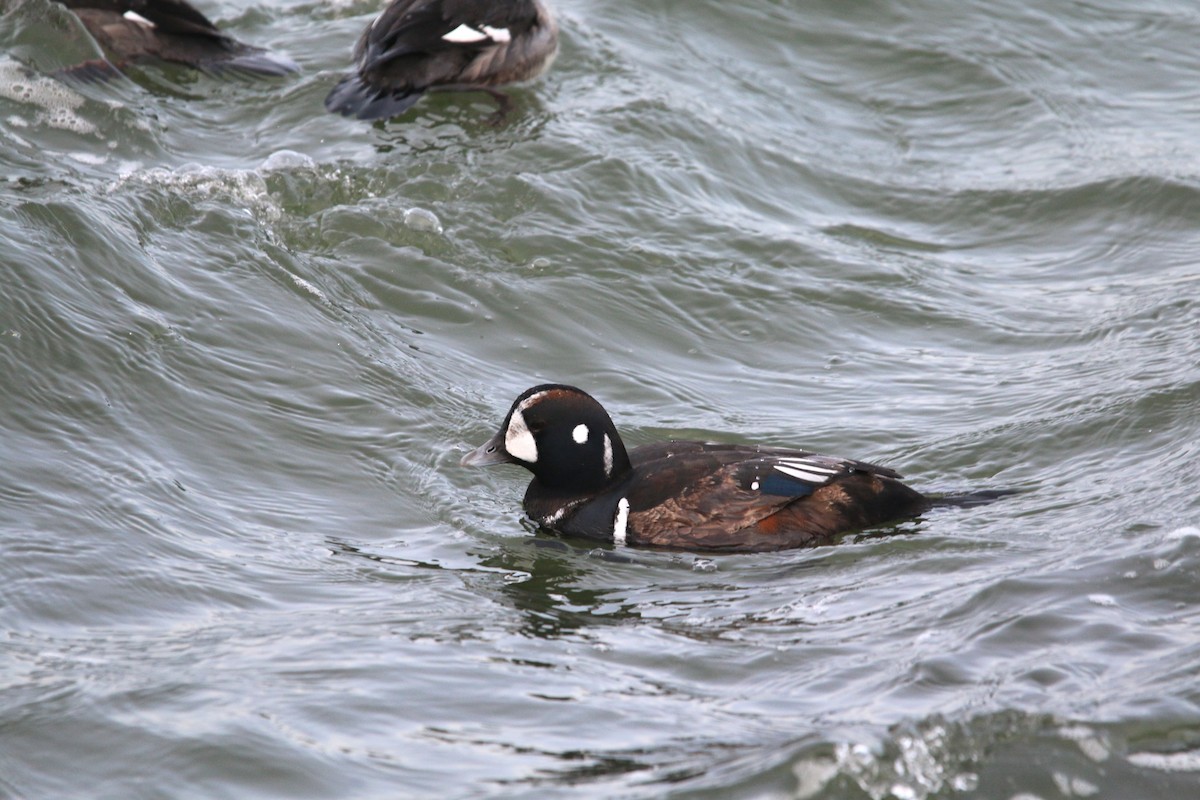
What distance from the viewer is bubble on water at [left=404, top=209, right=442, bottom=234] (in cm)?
948

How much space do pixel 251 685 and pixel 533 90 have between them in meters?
7.35

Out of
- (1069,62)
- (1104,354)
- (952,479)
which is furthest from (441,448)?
(1069,62)

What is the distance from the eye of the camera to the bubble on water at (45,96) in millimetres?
10016

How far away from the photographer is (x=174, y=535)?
6.23 m

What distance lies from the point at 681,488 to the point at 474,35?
5.44 metres

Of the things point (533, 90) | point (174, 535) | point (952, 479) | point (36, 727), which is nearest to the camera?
point (36, 727)

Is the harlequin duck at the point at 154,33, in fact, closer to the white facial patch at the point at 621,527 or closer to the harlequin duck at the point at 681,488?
the harlequin duck at the point at 681,488

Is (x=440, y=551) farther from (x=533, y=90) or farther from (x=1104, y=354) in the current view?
(x=533, y=90)

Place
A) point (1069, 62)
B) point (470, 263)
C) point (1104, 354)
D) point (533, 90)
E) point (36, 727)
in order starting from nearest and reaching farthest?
point (36, 727)
point (1104, 354)
point (470, 263)
point (533, 90)
point (1069, 62)

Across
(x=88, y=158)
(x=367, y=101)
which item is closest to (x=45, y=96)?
(x=88, y=158)

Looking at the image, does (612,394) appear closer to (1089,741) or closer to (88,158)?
(88,158)

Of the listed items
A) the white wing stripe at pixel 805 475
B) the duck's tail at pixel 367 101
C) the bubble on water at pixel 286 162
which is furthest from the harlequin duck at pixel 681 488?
the duck's tail at pixel 367 101

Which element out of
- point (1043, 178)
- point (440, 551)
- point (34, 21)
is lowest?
point (440, 551)

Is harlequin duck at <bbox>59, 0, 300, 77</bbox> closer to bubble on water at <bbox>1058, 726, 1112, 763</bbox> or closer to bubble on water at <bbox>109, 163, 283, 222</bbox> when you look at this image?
bubble on water at <bbox>109, 163, 283, 222</bbox>
